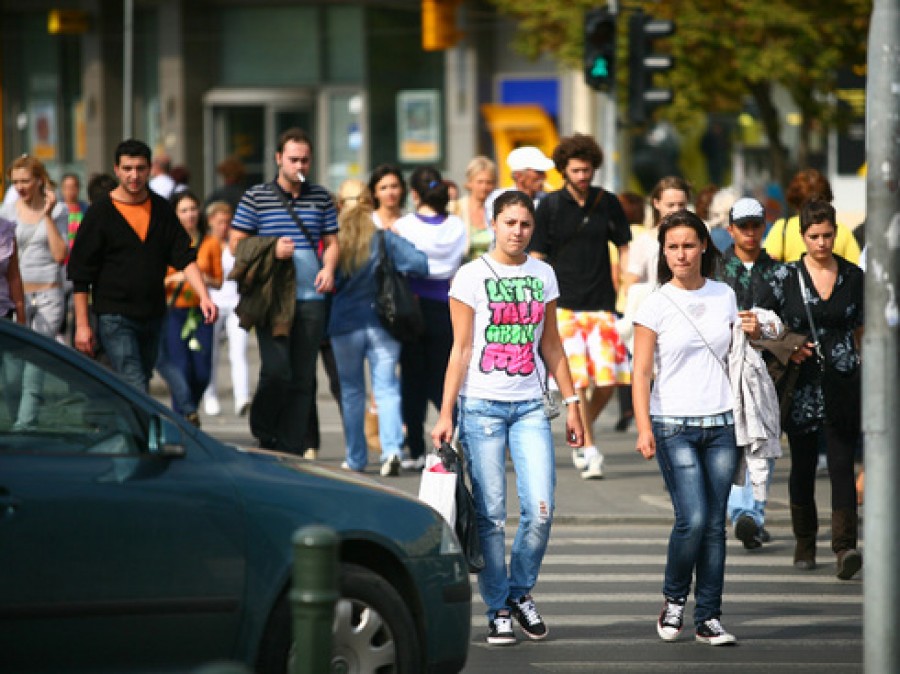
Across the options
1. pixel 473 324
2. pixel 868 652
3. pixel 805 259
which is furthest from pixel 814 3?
pixel 868 652

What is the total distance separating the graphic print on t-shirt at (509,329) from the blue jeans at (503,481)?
6.0 inches

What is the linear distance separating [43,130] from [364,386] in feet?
91.2

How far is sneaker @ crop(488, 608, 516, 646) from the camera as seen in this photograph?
7.73m

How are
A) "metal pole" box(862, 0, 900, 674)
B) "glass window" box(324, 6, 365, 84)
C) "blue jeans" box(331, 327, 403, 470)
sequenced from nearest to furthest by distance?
"metal pole" box(862, 0, 900, 674) → "blue jeans" box(331, 327, 403, 470) → "glass window" box(324, 6, 365, 84)

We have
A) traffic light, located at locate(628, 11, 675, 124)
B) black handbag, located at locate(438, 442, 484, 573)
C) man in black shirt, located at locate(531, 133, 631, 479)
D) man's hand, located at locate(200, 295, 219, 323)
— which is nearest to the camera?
black handbag, located at locate(438, 442, 484, 573)

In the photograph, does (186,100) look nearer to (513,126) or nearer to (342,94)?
(342,94)

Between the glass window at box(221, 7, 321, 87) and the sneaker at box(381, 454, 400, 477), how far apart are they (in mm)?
24570

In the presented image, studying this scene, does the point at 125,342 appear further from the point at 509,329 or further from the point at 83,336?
the point at 509,329

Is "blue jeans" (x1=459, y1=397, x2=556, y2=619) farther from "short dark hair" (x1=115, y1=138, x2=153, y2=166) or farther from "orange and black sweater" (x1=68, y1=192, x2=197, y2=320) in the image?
"short dark hair" (x1=115, y1=138, x2=153, y2=166)

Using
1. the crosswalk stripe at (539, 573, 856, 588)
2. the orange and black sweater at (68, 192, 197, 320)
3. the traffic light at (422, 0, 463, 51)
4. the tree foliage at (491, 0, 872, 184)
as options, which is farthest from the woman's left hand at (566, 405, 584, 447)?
the tree foliage at (491, 0, 872, 184)

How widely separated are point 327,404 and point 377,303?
534 centimetres

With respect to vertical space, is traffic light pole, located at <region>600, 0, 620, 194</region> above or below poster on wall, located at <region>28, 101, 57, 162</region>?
below

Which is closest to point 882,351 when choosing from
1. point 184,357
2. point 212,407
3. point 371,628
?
point 371,628

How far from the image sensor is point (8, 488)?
5457 millimetres
